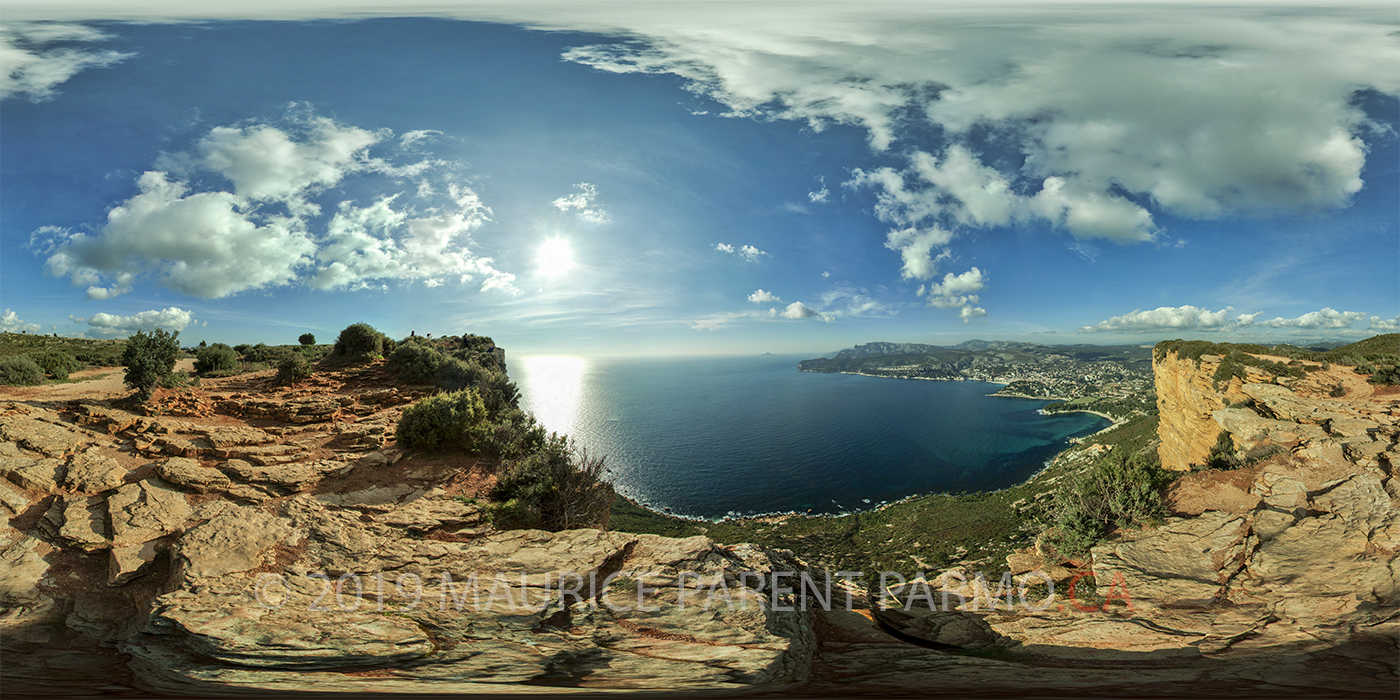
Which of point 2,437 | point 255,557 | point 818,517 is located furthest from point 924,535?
point 2,437

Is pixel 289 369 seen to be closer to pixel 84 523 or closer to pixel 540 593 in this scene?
pixel 84 523

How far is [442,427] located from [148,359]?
33.3 feet

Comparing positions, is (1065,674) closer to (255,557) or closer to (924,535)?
(255,557)

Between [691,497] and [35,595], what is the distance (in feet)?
197

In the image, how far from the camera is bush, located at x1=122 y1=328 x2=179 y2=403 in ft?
43.3

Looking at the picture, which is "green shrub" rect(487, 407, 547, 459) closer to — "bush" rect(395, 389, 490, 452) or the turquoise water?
"bush" rect(395, 389, 490, 452)

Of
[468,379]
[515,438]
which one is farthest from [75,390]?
[515,438]

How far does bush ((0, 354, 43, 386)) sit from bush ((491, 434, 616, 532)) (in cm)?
1979

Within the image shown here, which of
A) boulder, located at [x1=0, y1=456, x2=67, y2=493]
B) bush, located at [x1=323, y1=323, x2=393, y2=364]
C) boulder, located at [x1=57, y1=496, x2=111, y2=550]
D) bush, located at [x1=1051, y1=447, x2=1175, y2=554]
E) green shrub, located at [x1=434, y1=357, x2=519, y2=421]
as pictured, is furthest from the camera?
bush, located at [x1=323, y1=323, x2=393, y2=364]

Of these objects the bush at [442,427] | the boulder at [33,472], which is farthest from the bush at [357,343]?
the boulder at [33,472]

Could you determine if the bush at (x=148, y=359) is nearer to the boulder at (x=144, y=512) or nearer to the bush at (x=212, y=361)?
the boulder at (x=144, y=512)

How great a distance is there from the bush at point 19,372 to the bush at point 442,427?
15.8 meters

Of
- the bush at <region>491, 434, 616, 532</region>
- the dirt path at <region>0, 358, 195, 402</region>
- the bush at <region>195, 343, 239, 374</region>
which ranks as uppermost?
the bush at <region>195, 343, 239, 374</region>

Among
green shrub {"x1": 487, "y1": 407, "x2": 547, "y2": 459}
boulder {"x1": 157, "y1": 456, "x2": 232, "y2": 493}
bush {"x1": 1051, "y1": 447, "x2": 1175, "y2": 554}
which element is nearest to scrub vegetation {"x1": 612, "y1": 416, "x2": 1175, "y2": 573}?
bush {"x1": 1051, "y1": 447, "x2": 1175, "y2": 554}
